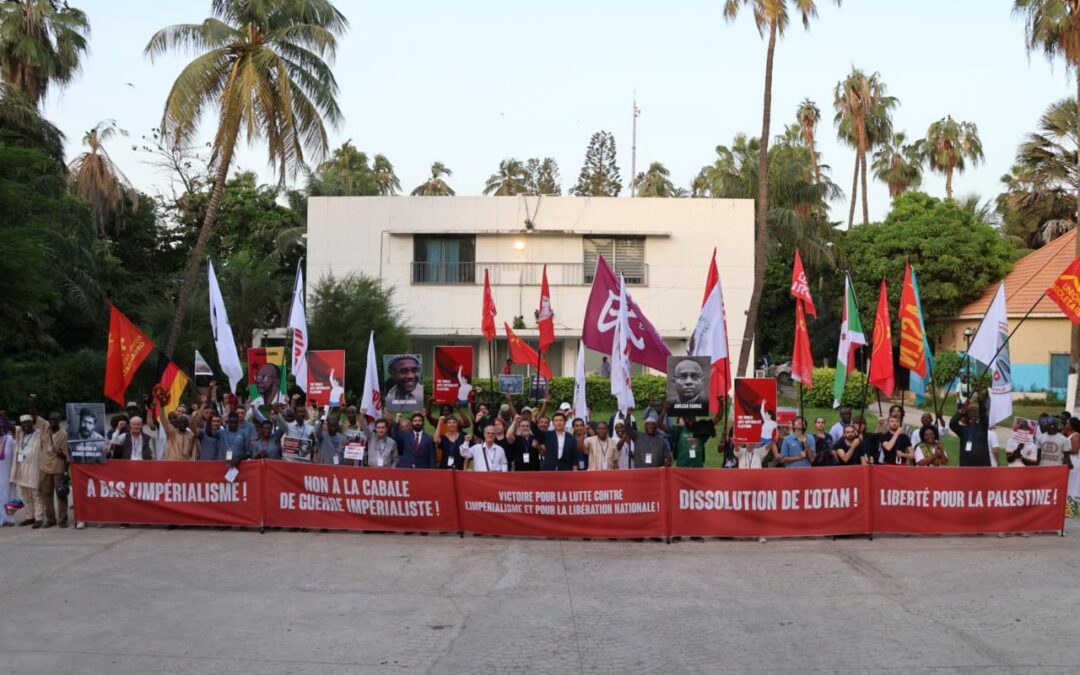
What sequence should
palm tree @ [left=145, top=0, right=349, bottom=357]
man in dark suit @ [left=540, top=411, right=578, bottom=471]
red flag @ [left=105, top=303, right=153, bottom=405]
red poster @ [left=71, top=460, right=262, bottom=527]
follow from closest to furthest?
red poster @ [left=71, top=460, right=262, bottom=527]
man in dark suit @ [left=540, top=411, right=578, bottom=471]
red flag @ [left=105, top=303, right=153, bottom=405]
palm tree @ [left=145, top=0, right=349, bottom=357]

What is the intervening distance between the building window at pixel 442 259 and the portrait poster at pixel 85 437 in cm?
2104

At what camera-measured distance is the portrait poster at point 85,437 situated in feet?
42.1

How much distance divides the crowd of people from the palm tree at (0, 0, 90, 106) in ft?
67.2

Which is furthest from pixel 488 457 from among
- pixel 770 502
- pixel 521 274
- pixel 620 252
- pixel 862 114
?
pixel 862 114

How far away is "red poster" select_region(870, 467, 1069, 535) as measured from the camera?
12.2m

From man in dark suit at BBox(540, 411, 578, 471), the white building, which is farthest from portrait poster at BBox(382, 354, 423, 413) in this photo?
the white building

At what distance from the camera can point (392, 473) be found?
12.4 metres

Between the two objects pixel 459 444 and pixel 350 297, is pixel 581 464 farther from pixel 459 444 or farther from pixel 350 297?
pixel 350 297

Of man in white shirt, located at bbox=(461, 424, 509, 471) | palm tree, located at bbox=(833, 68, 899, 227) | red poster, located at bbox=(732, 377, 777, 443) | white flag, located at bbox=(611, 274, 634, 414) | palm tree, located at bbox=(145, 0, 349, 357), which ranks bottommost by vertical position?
man in white shirt, located at bbox=(461, 424, 509, 471)

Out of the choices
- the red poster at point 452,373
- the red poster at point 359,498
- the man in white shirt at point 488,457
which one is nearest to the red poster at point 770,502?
the man in white shirt at point 488,457

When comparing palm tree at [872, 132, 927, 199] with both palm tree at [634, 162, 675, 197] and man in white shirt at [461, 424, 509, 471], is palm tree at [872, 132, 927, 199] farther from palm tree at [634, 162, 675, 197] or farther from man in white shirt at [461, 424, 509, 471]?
man in white shirt at [461, 424, 509, 471]

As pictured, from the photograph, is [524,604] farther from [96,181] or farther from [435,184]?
[435,184]

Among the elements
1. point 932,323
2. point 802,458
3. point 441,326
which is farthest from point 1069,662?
point 932,323

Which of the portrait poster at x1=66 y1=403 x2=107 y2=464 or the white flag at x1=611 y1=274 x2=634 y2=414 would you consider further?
the white flag at x1=611 y1=274 x2=634 y2=414
